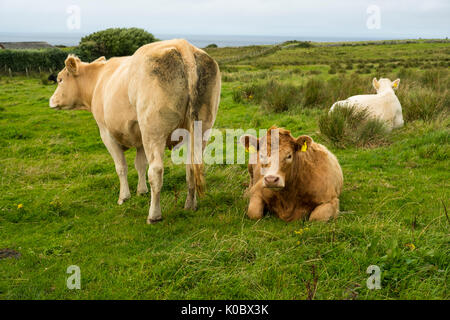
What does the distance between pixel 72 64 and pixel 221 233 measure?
13.9ft

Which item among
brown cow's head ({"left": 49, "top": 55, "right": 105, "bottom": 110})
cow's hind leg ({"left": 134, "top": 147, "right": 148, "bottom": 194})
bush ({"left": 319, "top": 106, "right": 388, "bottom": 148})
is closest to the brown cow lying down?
cow's hind leg ({"left": 134, "top": 147, "right": 148, "bottom": 194})

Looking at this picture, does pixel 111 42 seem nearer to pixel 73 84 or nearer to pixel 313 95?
pixel 313 95

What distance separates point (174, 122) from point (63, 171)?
3924 millimetres

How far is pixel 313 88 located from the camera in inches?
496

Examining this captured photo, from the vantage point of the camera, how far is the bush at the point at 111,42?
39875 mm

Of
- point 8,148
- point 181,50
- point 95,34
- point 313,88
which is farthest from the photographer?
point 95,34

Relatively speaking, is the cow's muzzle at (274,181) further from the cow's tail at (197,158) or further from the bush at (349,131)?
the bush at (349,131)

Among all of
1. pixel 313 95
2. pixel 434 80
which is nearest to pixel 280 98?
pixel 313 95

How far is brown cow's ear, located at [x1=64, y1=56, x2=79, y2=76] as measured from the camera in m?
6.61

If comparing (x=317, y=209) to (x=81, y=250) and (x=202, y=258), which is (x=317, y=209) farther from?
(x=81, y=250)

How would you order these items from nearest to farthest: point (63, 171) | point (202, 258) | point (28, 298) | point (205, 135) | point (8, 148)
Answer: point (28, 298), point (202, 258), point (205, 135), point (63, 171), point (8, 148)

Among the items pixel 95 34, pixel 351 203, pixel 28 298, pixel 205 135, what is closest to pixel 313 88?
pixel 351 203

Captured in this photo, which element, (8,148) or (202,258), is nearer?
(202,258)

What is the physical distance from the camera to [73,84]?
689cm
